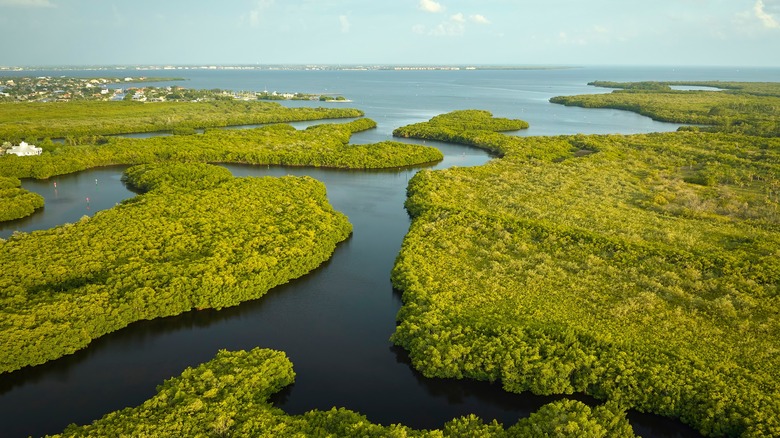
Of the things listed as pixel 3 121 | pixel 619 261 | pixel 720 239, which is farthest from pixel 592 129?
pixel 3 121

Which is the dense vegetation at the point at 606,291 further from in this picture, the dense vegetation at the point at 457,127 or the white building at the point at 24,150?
the white building at the point at 24,150

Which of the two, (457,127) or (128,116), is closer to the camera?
(457,127)

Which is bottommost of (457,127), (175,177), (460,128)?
(175,177)

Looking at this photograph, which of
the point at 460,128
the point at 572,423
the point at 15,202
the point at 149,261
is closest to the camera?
the point at 572,423

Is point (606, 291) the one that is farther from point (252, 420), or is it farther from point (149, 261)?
point (149, 261)

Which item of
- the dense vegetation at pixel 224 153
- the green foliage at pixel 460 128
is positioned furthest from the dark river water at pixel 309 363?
the green foliage at pixel 460 128

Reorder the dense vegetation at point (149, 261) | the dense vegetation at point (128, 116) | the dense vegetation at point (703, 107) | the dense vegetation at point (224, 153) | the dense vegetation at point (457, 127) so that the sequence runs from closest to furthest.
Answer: the dense vegetation at point (149, 261), the dense vegetation at point (224, 153), the dense vegetation at point (128, 116), the dense vegetation at point (457, 127), the dense vegetation at point (703, 107)

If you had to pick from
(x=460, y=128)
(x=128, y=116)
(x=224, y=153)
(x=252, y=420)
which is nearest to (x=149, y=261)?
(x=252, y=420)
